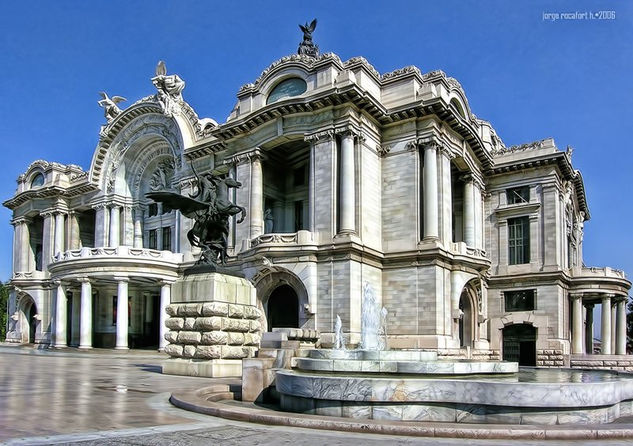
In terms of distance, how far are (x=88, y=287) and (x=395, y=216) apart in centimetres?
2128

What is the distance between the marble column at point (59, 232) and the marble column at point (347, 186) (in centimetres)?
3101

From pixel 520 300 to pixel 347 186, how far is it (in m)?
16.9

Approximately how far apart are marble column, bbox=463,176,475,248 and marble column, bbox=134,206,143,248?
84.7ft

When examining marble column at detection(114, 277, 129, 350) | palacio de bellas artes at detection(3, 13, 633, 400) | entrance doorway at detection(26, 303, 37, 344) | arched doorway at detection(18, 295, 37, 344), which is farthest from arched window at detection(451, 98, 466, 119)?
entrance doorway at detection(26, 303, 37, 344)

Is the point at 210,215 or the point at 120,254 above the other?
the point at 210,215

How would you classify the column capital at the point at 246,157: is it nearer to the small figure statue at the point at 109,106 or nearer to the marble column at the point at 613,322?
the small figure statue at the point at 109,106

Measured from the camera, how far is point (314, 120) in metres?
34.9

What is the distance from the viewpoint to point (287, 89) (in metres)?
36.9

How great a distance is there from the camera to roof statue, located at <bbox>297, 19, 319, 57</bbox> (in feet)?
141

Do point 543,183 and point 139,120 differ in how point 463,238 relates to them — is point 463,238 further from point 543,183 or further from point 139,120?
point 139,120

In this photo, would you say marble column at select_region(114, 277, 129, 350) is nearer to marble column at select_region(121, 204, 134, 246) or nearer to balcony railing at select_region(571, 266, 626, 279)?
marble column at select_region(121, 204, 134, 246)

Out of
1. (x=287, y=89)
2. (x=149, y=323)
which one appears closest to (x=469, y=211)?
(x=287, y=89)

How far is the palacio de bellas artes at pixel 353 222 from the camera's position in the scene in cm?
3331

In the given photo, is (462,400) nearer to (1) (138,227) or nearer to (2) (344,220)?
(2) (344,220)
